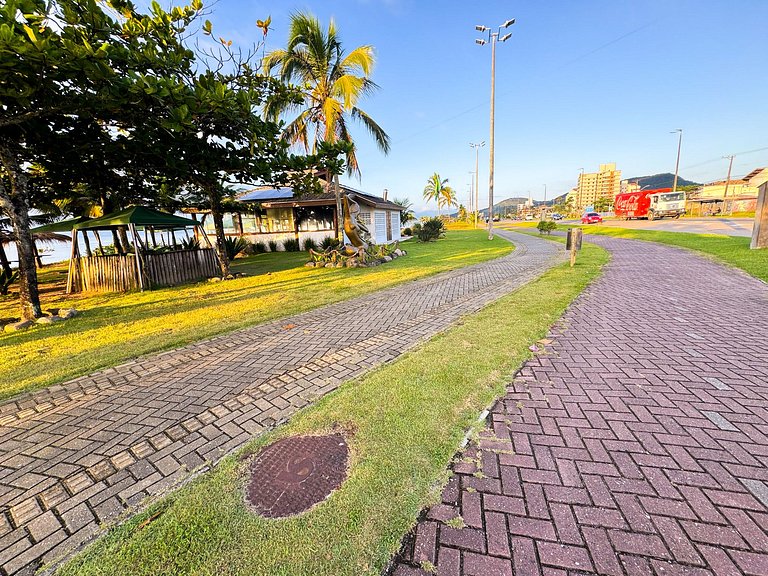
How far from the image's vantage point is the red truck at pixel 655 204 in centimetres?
3309

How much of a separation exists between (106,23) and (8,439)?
21.1ft

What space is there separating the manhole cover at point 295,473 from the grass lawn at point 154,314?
345cm

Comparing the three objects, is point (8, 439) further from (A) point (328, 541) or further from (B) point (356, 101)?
(B) point (356, 101)

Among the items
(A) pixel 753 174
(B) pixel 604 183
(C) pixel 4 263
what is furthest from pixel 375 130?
(B) pixel 604 183

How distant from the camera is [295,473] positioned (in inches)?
87.5

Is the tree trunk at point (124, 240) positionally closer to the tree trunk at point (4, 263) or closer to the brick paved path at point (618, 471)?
the tree trunk at point (4, 263)

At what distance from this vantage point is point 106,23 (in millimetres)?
5262

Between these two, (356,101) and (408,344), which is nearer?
(408,344)

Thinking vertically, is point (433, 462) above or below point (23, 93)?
below

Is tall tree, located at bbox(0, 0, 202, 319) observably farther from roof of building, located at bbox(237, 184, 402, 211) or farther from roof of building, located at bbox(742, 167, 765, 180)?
roof of building, located at bbox(742, 167, 765, 180)

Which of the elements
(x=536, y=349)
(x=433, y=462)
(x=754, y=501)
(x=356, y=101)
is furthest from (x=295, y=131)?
(x=754, y=501)

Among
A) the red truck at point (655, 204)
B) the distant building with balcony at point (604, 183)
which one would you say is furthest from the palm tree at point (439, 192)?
the distant building with balcony at point (604, 183)

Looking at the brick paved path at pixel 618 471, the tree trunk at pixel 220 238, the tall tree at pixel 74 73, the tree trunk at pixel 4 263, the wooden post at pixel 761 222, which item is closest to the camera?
the brick paved path at pixel 618 471

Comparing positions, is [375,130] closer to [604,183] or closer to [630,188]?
[630,188]
